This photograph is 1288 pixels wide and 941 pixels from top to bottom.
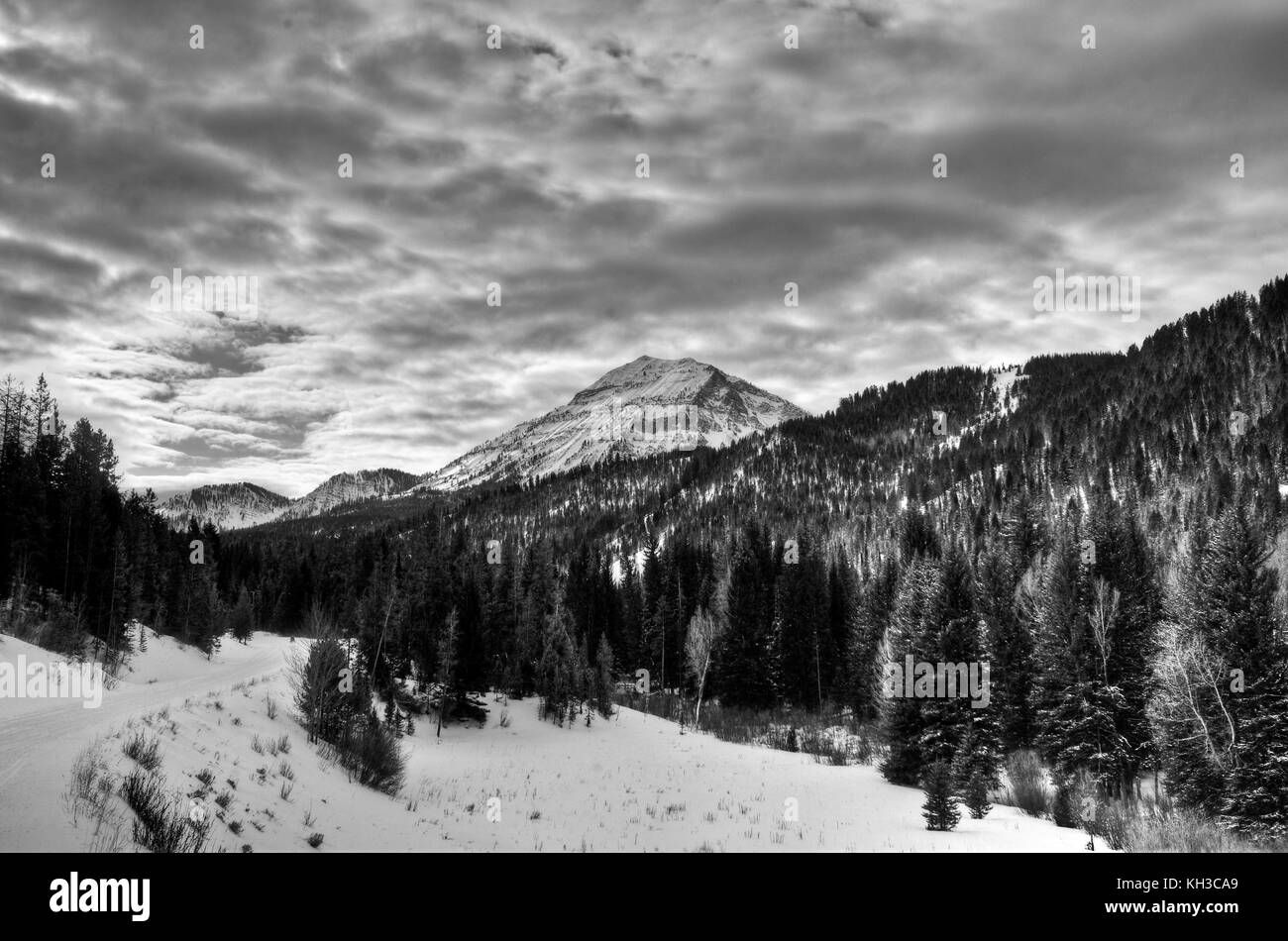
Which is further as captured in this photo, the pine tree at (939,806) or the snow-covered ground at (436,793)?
the pine tree at (939,806)

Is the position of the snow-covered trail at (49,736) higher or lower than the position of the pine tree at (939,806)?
higher

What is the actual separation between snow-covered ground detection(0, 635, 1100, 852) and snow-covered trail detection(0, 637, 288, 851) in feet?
0.10

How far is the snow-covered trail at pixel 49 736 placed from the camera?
6.98 metres

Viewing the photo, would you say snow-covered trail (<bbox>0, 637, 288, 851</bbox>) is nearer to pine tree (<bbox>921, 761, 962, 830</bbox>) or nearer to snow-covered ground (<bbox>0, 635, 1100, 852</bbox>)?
snow-covered ground (<bbox>0, 635, 1100, 852</bbox>)

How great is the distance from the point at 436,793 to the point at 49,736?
32.6 ft

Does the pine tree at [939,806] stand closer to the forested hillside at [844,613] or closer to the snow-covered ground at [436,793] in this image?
the snow-covered ground at [436,793]

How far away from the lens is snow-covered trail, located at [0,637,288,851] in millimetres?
6984

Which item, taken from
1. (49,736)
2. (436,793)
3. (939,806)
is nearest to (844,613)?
(939,806)

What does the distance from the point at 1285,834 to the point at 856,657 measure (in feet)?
116

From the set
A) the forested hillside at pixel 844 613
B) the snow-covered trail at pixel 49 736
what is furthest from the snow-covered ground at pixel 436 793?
the forested hillside at pixel 844 613

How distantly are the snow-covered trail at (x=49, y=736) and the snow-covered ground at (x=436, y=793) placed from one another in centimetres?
3

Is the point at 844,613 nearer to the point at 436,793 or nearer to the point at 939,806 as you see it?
the point at 939,806

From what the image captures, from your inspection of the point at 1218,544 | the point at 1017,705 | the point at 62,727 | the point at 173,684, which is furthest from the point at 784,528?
the point at 62,727
